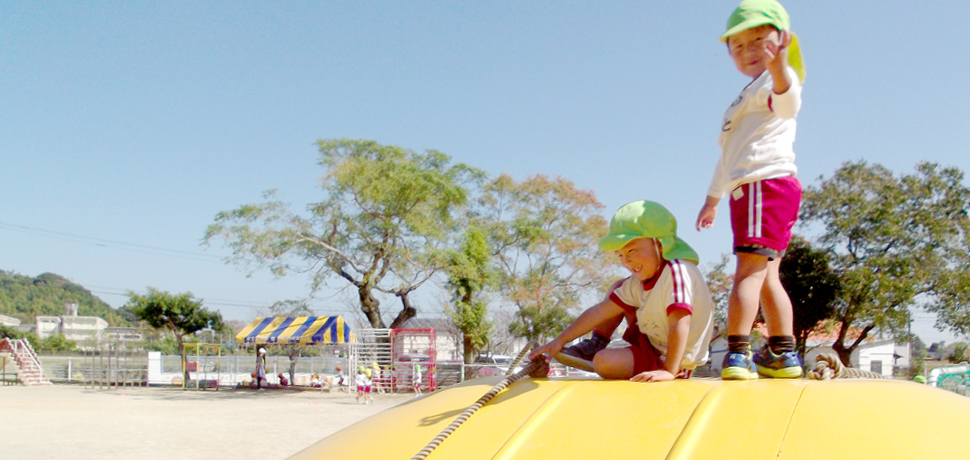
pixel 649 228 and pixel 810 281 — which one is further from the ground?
pixel 810 281

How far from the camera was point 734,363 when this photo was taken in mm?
1748

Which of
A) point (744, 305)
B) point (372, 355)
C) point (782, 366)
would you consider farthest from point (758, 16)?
point (372, 355)

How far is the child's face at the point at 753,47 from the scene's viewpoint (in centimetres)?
192

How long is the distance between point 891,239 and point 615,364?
23.0 metres

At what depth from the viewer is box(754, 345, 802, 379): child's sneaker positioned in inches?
69.8

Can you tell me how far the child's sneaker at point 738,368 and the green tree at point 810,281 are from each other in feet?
60.8

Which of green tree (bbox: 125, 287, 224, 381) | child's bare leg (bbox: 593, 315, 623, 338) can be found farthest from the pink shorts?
green tree (bbox: 125, 287, 224, 381)

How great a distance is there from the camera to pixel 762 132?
205 cm

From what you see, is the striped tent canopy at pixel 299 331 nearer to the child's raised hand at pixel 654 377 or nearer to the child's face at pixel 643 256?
the child's face at pixel 643 256

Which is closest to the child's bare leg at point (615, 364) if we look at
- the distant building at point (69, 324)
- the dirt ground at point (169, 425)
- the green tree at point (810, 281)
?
the dirt ground at point (169, 425)

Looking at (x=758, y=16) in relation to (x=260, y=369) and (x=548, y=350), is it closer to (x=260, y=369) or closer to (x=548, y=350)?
(x=548, y=350)

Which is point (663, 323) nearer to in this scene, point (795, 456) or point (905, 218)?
point (795, 456)

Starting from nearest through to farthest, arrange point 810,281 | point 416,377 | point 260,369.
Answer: point 810,281, point 416,377, point 260,369

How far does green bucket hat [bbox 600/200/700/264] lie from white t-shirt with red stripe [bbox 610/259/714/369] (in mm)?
38
